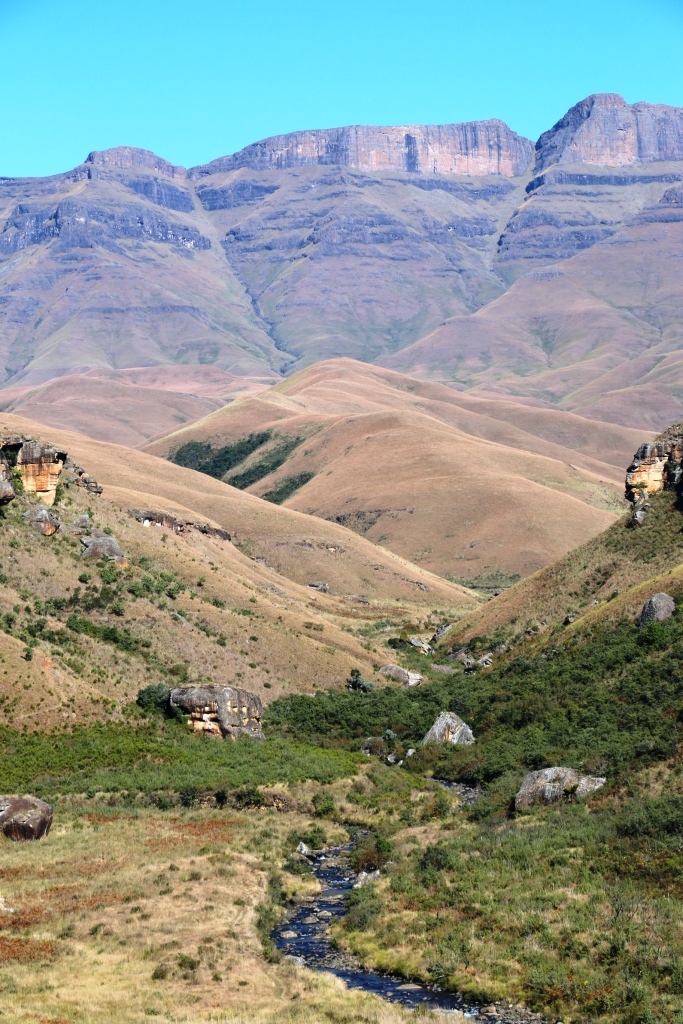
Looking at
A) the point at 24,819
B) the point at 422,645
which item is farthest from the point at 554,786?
the point at 422,645

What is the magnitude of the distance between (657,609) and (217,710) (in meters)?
26.8

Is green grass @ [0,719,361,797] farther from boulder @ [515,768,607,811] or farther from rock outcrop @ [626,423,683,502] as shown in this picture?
rock outcrop @ [626,423,683,502]

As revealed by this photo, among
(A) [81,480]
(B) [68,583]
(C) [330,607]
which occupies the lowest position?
(C) [330,607]

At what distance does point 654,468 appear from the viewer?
96.4 metres

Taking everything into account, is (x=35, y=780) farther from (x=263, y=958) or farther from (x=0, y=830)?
(x=263, y=958)

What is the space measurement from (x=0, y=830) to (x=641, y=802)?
26596 millimetres

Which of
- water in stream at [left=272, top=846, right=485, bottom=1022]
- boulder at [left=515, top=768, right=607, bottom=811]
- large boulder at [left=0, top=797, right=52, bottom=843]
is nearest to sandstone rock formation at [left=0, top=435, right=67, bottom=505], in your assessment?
large boulder at [left=0, top=797, right=52, bottom=843]

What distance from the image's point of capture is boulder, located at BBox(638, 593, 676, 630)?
66.0 m

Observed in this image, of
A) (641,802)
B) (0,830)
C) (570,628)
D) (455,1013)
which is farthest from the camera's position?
(570,628)

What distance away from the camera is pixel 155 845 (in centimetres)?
4678

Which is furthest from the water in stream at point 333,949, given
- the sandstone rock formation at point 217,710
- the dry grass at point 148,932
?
the sandstone rock formation at point 217,710

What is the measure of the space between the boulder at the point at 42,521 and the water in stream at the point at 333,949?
1701 inches

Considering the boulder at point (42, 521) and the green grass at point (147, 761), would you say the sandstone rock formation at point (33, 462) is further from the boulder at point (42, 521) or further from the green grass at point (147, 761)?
the green grass at point (147, 761)

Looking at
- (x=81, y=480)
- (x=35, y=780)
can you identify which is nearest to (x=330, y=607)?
(x=81, y=480)
